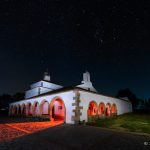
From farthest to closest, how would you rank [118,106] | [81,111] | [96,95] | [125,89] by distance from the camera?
[125,89] < [118,106] < [96,95] < [81,111]

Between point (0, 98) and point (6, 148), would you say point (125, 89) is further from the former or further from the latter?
point (0, 98)

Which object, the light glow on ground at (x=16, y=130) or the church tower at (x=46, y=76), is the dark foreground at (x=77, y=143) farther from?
the church tower at (x=46, y=76)

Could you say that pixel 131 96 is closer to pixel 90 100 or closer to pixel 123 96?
pixel 123 96

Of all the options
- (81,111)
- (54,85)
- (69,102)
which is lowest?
(81,111)

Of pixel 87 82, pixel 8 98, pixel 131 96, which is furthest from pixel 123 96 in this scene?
pixel 8 98

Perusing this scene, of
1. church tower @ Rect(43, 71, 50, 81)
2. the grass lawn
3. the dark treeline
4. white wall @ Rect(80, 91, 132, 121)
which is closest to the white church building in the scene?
white wall @ Rect(80, 91, 132, 121)

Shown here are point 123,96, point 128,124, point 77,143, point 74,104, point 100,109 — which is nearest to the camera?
point 77,143

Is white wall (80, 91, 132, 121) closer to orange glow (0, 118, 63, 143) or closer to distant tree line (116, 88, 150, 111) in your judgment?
orange glow (0, 118, 63, 143)

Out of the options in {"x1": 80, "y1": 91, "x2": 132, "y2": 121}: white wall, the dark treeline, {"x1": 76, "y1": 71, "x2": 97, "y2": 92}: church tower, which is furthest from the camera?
the dark treeline

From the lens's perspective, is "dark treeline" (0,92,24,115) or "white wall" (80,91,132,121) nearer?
"white wall" (80,91,132,121)

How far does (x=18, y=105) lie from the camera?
27953 mm

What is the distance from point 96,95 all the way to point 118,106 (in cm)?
977

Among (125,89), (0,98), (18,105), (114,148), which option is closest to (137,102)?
(125,89)

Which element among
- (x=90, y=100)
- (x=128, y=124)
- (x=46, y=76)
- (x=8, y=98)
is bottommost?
(x=128, y=124)
